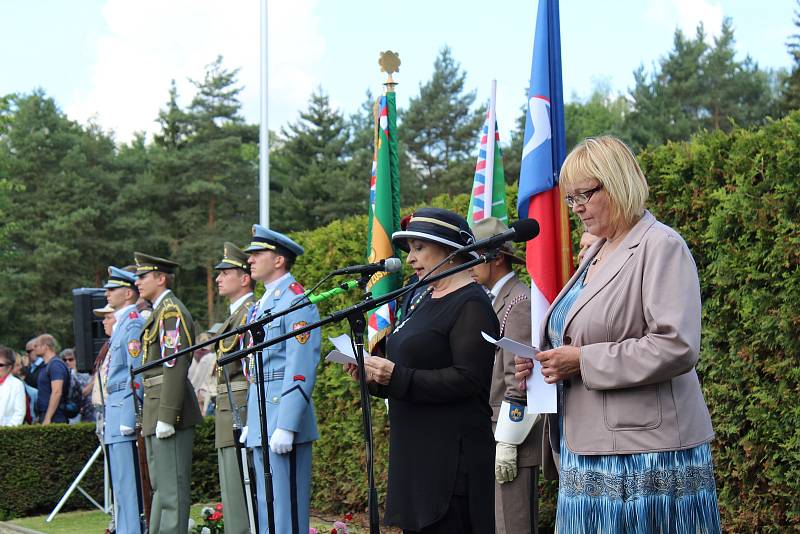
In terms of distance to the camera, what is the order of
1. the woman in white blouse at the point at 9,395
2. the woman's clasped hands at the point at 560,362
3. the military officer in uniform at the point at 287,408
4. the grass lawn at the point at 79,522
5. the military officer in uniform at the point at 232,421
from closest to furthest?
1. the woman's clasped hands at the point at 560,362
2. the military officer in uniform at the point at 287,408
3. the military officer in uniform at the point at 232,421
4. the grass lawn at the point at 79,522
5. the woman in white blouse at the point at 9,395

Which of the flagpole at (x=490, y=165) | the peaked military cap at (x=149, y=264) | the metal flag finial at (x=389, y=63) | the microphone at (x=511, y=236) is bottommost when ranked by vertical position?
the microphone at (x=511, y=236)

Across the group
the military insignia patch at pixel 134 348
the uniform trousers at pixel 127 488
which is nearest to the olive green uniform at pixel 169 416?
the military insignia patch at pixel 134 348

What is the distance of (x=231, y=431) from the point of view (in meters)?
7.20

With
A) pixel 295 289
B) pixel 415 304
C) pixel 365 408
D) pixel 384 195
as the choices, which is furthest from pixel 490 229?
pixel 365 408

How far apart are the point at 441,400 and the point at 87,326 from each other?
28.0 feet

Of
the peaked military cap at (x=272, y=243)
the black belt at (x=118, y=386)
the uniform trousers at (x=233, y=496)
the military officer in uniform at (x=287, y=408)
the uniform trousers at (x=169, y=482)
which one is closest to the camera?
the military officer in uniform at (x=287, y=408)

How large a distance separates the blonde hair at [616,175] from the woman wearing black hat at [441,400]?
120cm

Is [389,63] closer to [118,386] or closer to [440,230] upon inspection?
[440,230]

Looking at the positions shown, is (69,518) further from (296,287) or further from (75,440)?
(296,287)

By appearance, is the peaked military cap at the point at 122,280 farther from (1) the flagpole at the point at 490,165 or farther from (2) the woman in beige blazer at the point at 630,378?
(2) the woman in beige blazer at the point at 630,378

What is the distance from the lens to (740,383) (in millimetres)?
5852

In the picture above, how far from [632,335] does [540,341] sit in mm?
460

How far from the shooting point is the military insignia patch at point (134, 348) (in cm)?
836

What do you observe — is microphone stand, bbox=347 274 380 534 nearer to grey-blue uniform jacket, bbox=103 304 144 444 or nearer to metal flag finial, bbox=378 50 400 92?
metal flag finial, bbox=378 50 400 92
